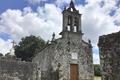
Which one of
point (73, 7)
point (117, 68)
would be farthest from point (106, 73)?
point (73, 7)

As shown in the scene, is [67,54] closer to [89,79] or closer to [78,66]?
[78,66]

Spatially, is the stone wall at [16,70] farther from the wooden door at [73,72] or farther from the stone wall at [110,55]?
the stone wall at [110,55]

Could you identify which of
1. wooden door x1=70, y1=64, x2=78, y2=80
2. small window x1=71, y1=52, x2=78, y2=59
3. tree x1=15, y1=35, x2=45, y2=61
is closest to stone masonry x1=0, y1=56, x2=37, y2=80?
wooden door x1=70, y1=64, x2=78, y2=80

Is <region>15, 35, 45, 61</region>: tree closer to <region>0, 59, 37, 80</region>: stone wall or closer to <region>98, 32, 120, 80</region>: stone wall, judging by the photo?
<region>0, 59, 37, 80</region>: stone wall

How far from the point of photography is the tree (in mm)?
42750

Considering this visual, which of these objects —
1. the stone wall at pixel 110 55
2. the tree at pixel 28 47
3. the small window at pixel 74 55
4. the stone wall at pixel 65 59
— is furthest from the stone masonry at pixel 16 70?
the stone wall at pixel 110 55

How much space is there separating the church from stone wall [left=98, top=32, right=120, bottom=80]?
20.7 meters

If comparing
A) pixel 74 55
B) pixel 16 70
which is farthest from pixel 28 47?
pixel 16 70

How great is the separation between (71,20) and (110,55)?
74.7 feet

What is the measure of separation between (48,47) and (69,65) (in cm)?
336

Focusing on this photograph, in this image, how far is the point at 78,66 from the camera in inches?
1097

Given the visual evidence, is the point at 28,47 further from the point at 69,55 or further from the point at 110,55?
the point at 110,55

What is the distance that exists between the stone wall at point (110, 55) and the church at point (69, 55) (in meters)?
20.7

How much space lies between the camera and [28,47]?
42906 mm
